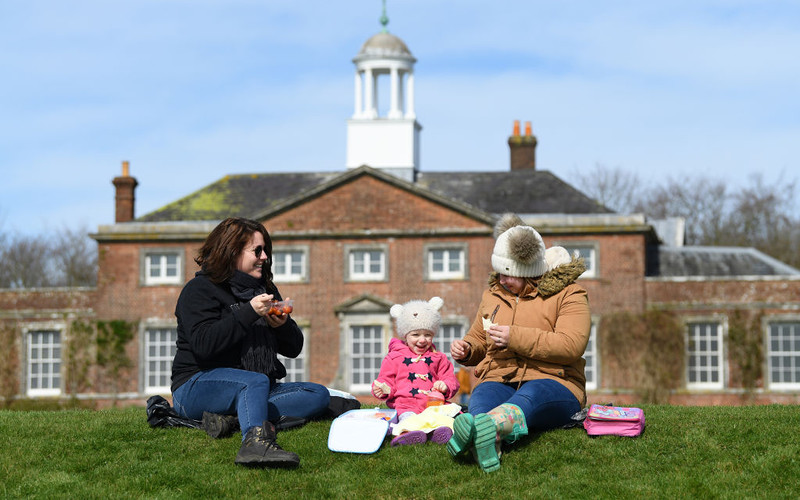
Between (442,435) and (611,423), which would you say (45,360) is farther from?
(611,423)

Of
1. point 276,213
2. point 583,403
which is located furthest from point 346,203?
point 583,403

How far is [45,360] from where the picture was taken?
104 ft

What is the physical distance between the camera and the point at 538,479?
729 cm

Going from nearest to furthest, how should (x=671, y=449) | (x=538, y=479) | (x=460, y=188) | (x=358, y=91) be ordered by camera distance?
(x=538, y=479), (x=671, y=449), (x=460, y=188), (x=358, y=91)

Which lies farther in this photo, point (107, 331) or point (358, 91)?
point (358, 91)

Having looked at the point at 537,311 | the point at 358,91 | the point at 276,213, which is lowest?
the point at 537,311

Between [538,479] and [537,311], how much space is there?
129 cm

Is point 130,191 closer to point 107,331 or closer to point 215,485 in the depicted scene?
point 107,331

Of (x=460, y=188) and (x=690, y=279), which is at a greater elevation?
(x=460, y=188)

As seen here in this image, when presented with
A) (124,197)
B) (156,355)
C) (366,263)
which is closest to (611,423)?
(366,263)

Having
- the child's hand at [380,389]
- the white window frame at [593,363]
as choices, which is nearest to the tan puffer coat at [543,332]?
the child's hand at [380,389]

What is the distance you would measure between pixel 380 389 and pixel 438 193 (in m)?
22.4

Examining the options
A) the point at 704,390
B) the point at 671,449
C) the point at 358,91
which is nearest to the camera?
the point at 671,449

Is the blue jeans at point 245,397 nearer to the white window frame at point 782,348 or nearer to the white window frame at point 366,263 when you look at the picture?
the white window frame at point 366,263
